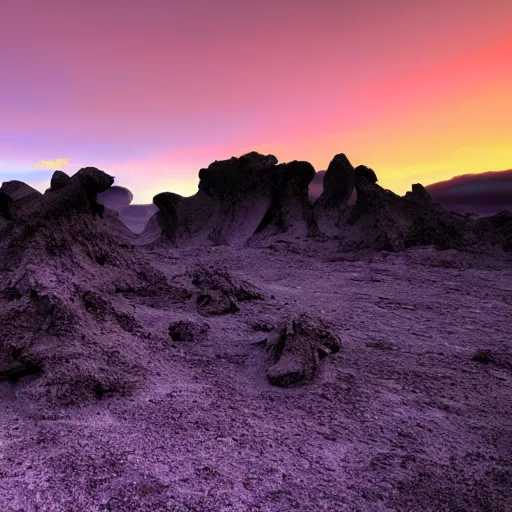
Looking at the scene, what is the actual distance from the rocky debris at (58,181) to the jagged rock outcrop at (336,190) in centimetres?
758

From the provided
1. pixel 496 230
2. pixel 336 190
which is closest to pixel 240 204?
pixel 336 190

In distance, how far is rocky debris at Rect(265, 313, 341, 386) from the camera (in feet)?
9.68

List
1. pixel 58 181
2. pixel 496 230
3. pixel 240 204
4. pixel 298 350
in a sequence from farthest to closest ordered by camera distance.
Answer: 1. pixel 240 204
2. pixel 496 230
3. pixel 58 181
4. pixel 298 350

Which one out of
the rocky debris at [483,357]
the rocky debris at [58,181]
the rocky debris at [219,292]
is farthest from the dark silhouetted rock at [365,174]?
the rocky debris at [483,357]

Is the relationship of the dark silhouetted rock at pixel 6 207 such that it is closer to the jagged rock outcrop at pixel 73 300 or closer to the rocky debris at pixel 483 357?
the jagged rock outcrop at pixel 73 300

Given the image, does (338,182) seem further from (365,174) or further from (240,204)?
(240,204)

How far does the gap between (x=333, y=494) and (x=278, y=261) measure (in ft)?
20.6

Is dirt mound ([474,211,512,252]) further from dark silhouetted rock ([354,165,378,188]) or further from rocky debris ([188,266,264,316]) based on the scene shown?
rocky debris ([188,266,264,316])

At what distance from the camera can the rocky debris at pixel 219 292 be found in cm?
459

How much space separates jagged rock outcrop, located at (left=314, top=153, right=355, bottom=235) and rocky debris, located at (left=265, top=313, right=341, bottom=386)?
8.46m

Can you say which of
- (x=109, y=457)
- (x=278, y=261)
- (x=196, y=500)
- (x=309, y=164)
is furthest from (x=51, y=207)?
(x=309, y=164)

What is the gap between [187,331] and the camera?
371 cm

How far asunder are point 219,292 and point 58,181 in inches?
87.2

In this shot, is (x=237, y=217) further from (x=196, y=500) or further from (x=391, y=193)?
(x=196, y=500)
